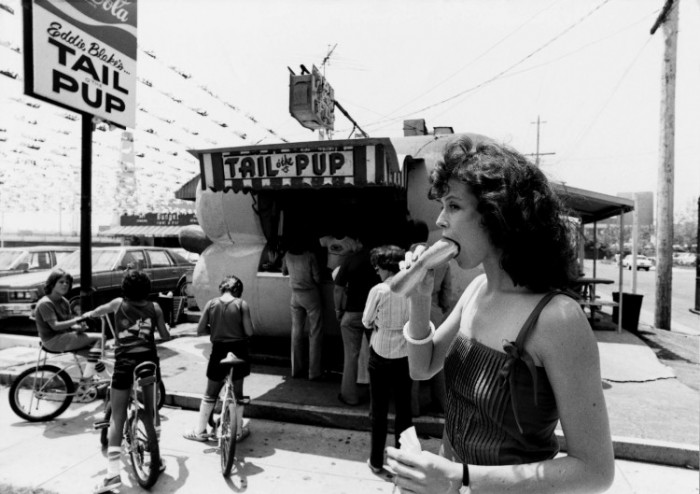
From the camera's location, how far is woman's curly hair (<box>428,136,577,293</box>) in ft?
4.33

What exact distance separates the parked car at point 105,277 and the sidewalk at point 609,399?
1.96 meters

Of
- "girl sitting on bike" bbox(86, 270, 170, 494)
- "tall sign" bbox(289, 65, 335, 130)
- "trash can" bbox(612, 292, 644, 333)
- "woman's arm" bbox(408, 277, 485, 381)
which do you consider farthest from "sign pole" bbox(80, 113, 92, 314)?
"trash can" bbox(612, 292, 644, 333)

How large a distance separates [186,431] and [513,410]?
4.46 m

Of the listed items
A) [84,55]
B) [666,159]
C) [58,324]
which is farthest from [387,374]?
[666,159]

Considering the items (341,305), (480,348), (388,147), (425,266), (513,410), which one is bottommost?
(341,305)

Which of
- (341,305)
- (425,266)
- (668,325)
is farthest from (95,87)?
(668,325)

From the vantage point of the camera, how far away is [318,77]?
38.2ft

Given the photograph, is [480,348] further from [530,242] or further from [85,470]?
[85,470]

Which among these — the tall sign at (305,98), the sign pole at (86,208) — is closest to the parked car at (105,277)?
the sign pole at (86,208)

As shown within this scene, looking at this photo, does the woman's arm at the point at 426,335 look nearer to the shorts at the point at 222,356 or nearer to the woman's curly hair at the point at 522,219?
the woman's curly hair at the point at 522,219

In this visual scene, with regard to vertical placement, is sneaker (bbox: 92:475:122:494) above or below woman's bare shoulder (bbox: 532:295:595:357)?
below

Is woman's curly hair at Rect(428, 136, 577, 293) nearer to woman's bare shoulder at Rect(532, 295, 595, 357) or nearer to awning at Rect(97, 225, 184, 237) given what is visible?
woman's bare shoulder at Rect(532, 295, 595, 357)

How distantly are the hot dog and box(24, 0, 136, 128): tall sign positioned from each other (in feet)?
15.9

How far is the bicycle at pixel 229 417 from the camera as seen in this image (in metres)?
3.94
